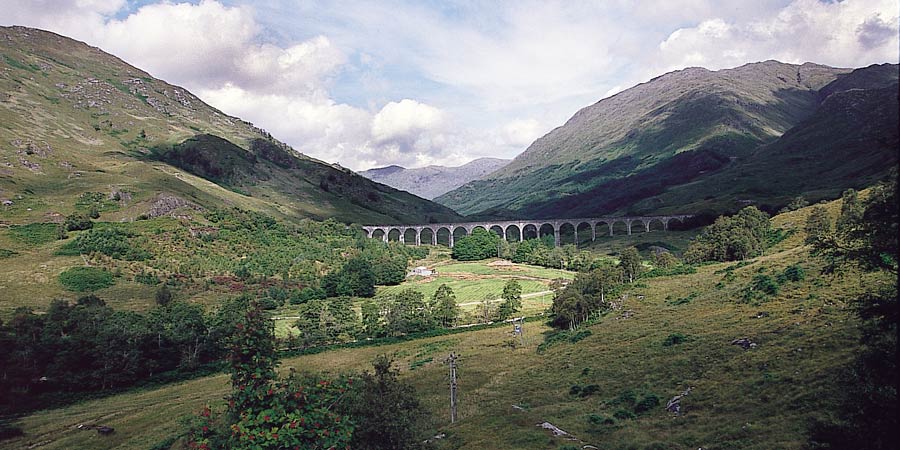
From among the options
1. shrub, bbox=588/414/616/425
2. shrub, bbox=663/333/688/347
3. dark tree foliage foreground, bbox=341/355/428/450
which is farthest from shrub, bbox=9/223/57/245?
shrub, bbox=663/333/688/347

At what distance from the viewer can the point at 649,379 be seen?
108 feet

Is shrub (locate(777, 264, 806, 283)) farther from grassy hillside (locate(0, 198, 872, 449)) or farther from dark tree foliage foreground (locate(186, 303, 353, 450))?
dark tree foliage foreground (locate(186, 303, 353, 450))

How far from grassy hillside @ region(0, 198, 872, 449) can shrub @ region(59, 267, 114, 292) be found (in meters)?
45.0

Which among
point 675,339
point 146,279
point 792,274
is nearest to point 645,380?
point 675,339

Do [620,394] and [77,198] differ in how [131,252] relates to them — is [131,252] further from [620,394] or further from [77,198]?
[620,394]

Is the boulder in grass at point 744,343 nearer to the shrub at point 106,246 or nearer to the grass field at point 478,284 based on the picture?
the grass field at point 478,284

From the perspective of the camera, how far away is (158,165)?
192m

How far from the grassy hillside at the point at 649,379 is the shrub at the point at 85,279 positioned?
45.0m

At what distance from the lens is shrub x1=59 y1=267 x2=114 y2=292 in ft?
293

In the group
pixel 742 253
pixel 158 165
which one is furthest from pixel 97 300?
pixel 158 165

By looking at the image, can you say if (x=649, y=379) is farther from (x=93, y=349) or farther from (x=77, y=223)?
(x=77, y=223)

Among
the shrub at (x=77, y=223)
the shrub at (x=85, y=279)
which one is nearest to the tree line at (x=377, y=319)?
the shrub at (x=85, y=279)

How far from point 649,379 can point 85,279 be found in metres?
103

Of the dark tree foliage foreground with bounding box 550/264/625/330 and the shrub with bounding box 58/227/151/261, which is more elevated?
the shrub with bounding box 58/227/151/261
